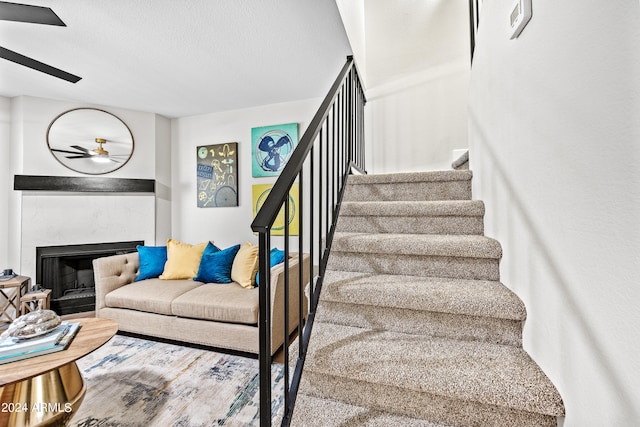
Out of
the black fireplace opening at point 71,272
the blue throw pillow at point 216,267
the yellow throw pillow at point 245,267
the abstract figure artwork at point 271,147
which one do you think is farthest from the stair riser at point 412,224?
the black fireplace opening at point 71,272

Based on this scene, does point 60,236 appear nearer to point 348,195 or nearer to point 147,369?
point 147,369

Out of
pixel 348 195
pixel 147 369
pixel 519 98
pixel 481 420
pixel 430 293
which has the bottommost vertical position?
pixel 147 369

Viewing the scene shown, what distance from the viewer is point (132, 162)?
140 inches

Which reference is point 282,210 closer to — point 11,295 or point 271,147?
point 271,147

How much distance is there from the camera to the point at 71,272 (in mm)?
3307

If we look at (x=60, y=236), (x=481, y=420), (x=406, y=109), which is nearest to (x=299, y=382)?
(x=481, y=420)

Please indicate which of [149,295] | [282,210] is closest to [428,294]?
[282,210]

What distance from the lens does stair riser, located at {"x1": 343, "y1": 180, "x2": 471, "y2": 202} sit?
1822mm

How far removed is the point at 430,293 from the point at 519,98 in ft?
2.81

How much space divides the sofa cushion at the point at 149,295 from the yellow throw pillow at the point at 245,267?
398 mm

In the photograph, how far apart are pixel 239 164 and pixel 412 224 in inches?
105

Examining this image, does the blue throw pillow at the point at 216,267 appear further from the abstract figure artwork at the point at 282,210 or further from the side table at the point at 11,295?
the side table at the point at 11,295

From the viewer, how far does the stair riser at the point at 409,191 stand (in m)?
1.82

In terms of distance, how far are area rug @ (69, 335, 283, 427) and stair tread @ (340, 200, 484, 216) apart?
1.20 metres
